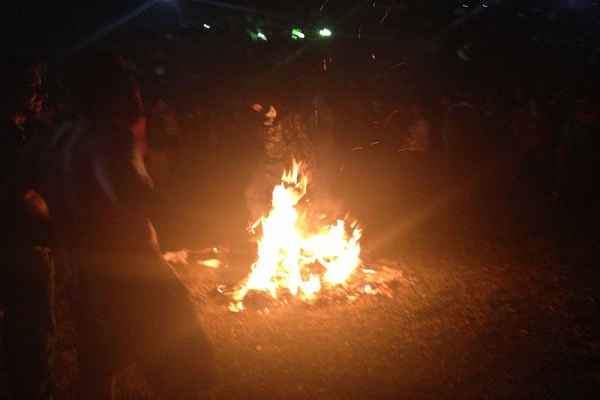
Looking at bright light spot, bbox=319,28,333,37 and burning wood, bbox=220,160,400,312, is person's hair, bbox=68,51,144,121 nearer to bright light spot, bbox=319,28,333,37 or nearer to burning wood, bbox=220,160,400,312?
burning wood, bbox=220,160,400,312

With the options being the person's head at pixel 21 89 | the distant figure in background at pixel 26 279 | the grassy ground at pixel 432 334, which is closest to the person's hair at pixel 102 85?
the distant figure in background at pixel 26 279

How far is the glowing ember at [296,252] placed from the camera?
5.68 meters

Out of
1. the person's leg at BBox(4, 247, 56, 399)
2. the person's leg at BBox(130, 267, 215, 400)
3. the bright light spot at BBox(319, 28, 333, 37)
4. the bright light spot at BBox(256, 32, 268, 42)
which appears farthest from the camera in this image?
the bright light spot at BBox(256, 32, 268, 42)

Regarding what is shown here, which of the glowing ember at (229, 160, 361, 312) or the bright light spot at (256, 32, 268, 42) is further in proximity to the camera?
the bright light spot at (256, 32, 268, 42)

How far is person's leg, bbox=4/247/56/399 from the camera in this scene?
339 cm

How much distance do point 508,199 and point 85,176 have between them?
8.44 metres

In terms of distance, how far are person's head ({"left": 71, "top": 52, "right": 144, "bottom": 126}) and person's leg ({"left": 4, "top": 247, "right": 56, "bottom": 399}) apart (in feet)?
4.30

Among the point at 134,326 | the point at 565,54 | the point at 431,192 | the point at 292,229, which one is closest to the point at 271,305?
the point at 292,229

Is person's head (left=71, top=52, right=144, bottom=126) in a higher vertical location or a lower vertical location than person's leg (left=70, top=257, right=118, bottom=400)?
higher

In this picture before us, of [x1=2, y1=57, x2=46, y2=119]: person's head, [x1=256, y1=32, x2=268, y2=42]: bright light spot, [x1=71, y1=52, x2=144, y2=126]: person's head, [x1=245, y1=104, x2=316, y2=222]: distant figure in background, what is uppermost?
[x1=256, y1=32, x2=268, y2=42]: bright light spot

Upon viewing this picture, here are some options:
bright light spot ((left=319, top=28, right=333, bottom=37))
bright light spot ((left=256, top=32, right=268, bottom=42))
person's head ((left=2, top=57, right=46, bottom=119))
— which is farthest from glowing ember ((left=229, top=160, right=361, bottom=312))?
bright light spot ((left=256, top=32, right=268, bottom=42))

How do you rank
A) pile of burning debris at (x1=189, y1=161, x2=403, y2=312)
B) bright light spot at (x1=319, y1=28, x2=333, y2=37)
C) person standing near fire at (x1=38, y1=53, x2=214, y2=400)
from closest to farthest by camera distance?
person standing near fire at (x1=38, y1=53, x2=214, y2=400) < pile of burning debris at (x1=189, y1=161, x2=403, y2=312) < bright light spot at (x1=319, y1=28, x2=333, y2=37)

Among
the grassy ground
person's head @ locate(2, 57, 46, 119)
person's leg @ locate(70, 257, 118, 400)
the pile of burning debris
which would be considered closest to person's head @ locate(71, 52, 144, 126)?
person's leg @ locate(70, 257, 118, 400)

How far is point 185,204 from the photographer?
26.0 ft
